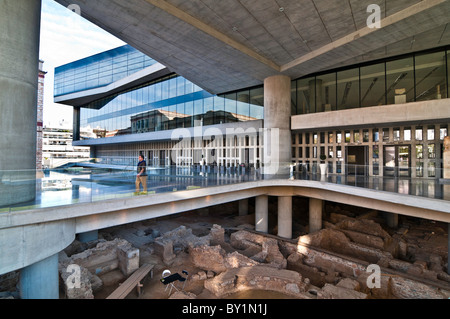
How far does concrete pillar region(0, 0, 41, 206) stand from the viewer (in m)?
7.11

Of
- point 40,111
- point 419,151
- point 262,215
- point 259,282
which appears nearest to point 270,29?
point 262,215

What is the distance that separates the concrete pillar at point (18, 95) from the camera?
23.3ft

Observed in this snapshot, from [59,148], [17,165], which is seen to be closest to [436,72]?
[17,165]

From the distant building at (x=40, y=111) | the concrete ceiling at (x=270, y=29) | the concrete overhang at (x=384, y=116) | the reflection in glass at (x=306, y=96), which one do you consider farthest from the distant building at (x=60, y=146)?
the concrete overhang at (x=384, y=116)

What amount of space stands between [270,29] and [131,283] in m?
14.7

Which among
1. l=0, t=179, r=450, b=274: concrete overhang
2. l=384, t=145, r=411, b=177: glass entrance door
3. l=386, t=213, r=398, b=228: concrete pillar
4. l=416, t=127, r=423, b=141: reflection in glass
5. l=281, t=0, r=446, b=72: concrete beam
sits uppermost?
l=281, t=0, r=446, b=72: concrete beam

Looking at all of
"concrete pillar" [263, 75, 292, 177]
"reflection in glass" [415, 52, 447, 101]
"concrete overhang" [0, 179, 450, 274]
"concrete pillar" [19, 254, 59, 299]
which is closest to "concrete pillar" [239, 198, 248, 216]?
"concrete pillar" [263, 75, 292, 177]

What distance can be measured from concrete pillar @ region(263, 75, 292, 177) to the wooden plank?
34.8 feet

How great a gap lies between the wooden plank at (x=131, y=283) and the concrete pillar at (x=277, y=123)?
34.8ft

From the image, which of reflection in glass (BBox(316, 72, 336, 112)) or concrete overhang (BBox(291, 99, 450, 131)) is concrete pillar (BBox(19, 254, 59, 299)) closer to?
concrete overhang (BBox(291, 99, 450, 131))

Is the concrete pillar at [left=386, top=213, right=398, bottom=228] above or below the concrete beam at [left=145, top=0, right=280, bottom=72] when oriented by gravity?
below

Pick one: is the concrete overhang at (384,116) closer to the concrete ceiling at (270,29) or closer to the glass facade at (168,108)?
the concrete ceiling at (270,29)
